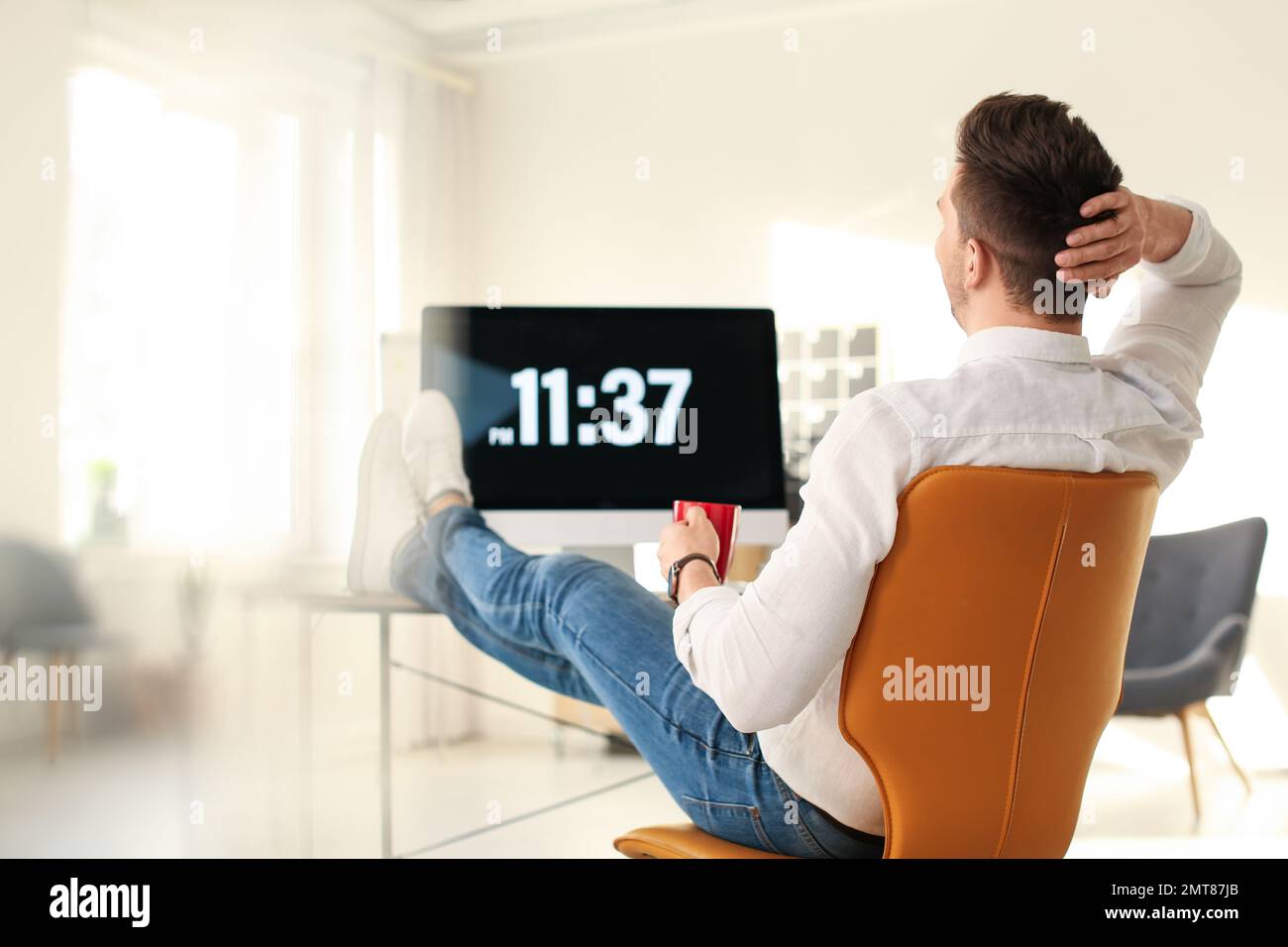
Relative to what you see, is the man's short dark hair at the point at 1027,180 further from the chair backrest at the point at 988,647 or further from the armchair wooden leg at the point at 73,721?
the armchair wooden leg at the point at 73,721

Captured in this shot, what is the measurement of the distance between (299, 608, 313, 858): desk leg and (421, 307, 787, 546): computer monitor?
0.90 meters

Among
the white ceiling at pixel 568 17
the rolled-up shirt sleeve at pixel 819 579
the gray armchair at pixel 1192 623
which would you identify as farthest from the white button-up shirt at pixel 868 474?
the white ceiling at pixel 568 17

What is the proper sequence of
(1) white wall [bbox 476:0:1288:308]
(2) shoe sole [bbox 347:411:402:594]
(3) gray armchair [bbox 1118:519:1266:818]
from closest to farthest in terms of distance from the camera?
(2) shoe sole [bbox 347:411:402:594] < (3) gray armchair [bbox 1118:519:1266:818] < (1) white wall [bbox 476:0:1288:308]

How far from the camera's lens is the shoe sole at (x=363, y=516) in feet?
5.89

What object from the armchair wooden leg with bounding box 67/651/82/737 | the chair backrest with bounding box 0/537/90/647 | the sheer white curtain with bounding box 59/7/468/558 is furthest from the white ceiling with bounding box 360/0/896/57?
the armchair wooden leg with bounding box 67/651/82/737

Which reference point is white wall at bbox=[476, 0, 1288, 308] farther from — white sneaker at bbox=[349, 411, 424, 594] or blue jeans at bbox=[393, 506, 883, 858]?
blue jeans at bbox=[393, 506, 883, 858]

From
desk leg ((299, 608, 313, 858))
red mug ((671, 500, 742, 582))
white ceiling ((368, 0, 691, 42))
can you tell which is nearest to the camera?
red mug ((671, 500, 742, 582))

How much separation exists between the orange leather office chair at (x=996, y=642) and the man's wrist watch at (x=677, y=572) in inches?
9.2

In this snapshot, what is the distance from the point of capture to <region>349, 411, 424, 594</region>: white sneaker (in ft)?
5.93

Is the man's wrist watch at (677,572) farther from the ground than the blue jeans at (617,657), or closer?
farther from the ground

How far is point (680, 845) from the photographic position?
1.04 meters

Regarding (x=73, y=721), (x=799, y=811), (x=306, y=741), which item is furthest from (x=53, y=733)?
(x=799, y=811)
